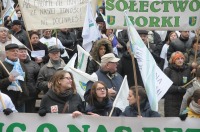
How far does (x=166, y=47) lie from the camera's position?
42.7 ft

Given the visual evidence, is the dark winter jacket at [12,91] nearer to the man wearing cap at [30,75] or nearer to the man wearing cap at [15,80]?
the man wearing cap at [15,80]

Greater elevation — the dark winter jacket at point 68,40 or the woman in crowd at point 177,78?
the dark winter jacket at point 68,40

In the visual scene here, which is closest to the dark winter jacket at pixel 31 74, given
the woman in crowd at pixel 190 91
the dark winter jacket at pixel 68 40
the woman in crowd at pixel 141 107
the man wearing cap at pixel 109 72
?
the man wearing cap at pixel 109 72

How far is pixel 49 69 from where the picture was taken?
33.4 ft

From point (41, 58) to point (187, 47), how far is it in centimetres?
264

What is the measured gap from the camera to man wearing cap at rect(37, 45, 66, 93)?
32.8 feet

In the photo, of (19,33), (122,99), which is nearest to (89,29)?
(19,33)

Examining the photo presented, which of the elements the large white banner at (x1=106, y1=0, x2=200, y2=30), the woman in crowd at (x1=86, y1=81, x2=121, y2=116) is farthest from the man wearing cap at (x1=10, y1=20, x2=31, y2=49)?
the woman in crowd at (x1=86, y1=81, x2=121, y2=116)

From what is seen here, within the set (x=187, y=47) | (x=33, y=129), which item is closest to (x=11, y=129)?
(x=33, y=129)

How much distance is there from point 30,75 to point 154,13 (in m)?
2.08

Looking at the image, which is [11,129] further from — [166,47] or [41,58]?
[166,47]

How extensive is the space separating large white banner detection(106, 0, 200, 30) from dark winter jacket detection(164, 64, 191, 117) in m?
0.89

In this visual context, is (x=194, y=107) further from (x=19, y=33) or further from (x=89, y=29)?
(x=19, y=33)

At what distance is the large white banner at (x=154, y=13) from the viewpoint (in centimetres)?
936
